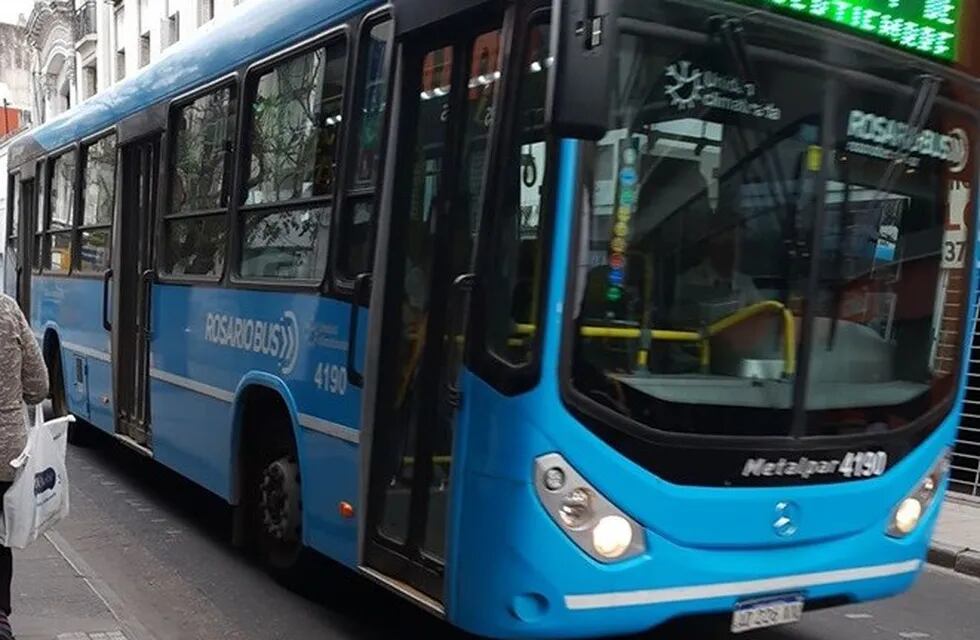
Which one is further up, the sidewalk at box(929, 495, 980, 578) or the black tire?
the black tire

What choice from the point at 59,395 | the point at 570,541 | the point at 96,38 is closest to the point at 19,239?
the point at 59,395

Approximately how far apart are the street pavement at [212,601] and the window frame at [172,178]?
66.6 inches

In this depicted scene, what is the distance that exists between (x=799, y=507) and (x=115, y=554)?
4.37m

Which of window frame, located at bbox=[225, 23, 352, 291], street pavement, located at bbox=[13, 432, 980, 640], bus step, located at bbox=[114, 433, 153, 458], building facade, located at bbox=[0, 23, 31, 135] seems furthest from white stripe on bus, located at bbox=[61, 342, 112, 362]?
building facade, located at bbox=[0, 23, 31, 135]

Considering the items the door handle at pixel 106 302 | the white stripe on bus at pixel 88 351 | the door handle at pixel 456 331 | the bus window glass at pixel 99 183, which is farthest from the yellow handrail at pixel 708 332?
the bus window glass at pixel 99 183

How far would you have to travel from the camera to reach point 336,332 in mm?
4766

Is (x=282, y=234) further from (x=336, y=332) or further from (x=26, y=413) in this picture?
(x=26, y=413)

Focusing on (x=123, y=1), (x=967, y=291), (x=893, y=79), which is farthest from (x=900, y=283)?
(x=123, y=1)

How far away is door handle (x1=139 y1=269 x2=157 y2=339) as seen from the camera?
7.22 m

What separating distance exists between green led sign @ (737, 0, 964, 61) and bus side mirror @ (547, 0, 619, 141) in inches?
26.5

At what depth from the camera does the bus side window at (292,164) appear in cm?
504

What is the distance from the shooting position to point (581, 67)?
10.7ft

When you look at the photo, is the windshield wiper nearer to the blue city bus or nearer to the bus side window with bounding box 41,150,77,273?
the blue city bus

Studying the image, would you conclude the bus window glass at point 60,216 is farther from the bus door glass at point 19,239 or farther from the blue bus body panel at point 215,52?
the bus door glass at point 19,239
